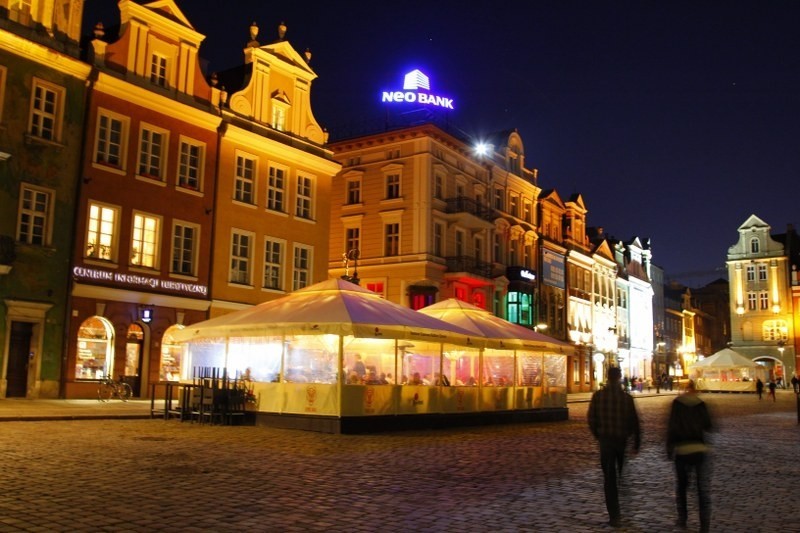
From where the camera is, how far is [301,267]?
38.3 metres

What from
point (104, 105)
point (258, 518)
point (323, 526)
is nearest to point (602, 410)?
point (323, 526)

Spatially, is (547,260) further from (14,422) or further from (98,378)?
(14,422)

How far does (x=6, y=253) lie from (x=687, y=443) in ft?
76.5

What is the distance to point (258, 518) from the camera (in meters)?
8.59

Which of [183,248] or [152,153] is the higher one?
[152,153]

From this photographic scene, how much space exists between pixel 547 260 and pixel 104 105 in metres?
39.1

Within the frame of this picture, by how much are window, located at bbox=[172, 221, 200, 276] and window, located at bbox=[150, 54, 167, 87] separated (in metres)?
5.84

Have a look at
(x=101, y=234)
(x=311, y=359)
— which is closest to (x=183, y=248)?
(x=101, y=234)

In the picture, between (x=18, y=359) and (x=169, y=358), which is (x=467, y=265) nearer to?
(x=169, y=358)

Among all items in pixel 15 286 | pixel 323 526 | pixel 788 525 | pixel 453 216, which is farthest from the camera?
pixel 453 216

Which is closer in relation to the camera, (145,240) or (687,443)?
(687,443)

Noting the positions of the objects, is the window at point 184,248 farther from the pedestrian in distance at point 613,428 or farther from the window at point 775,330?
the window at point 775,330

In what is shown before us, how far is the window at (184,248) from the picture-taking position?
3216 centimetres

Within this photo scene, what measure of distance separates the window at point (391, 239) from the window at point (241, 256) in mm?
12826
